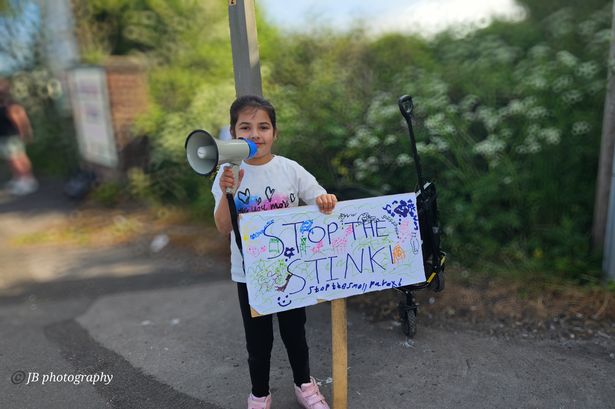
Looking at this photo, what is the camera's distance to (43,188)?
8.70m

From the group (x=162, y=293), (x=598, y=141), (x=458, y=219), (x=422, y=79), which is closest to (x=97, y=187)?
(x=162, y=293)

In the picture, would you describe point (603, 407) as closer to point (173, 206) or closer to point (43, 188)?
point (173, 206)

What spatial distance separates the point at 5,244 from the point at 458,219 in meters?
5.11

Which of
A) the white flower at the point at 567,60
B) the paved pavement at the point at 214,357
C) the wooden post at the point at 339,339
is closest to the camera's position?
the wooden post at the point at 339,339

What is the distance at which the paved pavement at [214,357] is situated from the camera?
2734 millimetres

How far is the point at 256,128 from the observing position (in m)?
2.21

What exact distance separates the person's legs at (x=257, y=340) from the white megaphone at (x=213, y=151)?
61 cm

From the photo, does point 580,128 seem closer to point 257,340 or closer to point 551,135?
point 551,135

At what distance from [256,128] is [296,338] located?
105 centimetres

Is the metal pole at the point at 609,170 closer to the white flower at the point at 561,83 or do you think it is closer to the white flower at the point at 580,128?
the white flower at the point at 580,128

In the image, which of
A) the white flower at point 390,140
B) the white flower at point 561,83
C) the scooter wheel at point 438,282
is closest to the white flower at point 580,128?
the white flower at point 561,83

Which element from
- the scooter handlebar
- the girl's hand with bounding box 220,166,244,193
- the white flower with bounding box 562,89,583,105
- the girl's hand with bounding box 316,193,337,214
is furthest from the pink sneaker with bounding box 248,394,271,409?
the white flower with bounding box 562,89,583,105

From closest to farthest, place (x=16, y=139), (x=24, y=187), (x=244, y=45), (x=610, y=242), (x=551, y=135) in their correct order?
(x=244, y=45), (x=610, y=242), (x=551, y=135), (x=24, y=187), (x=16, y=139)

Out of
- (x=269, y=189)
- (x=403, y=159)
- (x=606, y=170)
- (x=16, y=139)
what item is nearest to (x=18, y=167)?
(x=16, y=139)
